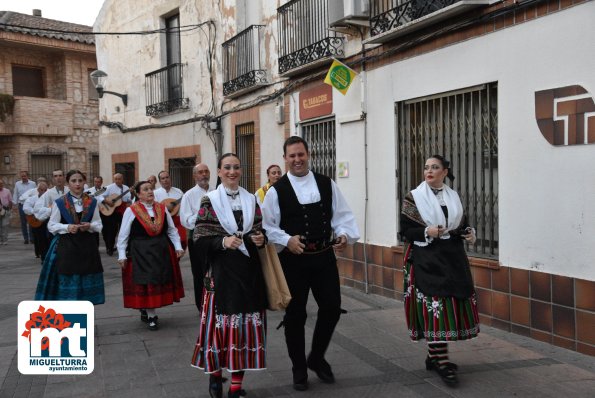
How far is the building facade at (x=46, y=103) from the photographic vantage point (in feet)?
73.4

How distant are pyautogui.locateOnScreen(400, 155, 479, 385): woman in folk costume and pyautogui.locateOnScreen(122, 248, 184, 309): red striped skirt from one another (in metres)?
2.94

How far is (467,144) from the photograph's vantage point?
7.20 m

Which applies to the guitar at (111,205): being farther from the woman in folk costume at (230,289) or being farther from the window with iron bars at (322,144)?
the woman in folk costume at (230,289)

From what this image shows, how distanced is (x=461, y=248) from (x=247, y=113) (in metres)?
8.16

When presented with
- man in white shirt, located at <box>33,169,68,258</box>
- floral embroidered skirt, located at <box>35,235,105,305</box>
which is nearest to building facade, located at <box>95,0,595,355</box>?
man in white shirt, located at <box>33,169,68,258</box>

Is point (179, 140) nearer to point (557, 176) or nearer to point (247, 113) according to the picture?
point (247, 113)

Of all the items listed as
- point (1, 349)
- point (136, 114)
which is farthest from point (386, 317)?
point (136, 114)

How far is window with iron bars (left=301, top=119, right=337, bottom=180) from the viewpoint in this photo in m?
9.98

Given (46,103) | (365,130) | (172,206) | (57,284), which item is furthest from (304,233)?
(46,103)

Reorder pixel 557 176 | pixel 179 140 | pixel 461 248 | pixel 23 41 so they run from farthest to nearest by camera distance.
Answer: pixel 23 41 < pixel 179 140 < pixel 557 176 < pixel 461 248

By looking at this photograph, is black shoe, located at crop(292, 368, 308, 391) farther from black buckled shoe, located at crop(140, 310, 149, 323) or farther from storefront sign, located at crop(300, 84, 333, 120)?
storefront sign, located at crop(300, 84, 333, 120)

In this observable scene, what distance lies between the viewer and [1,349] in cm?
628

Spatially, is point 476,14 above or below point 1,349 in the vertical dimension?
above

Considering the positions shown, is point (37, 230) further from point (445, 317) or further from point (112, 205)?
point (445, 317)
